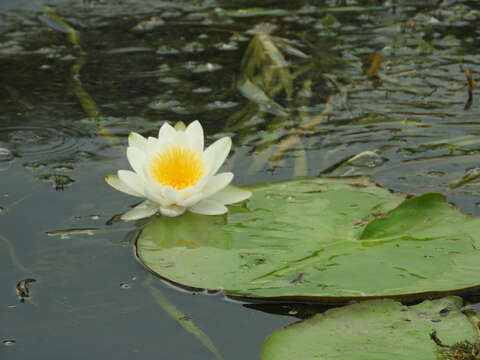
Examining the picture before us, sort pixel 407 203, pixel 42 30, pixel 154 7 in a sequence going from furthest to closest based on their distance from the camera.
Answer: pixel 154 7, pixel 42 30, pixel 407 203

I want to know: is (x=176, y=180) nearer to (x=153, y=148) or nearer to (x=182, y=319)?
(x=153, y=148)

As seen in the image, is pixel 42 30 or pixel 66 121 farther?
pixel 42 30

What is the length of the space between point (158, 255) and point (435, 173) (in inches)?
42.8

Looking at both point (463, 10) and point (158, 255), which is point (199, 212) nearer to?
point (158, 255)

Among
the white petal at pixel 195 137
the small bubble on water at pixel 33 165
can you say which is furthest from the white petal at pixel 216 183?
the small bubble on water at pixel 33 165

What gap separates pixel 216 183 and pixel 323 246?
41 centimetres

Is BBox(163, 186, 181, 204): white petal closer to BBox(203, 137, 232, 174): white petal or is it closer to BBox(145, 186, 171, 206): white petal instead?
BBox(145, 186, 171, 206): white petal

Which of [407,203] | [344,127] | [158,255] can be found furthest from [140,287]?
[344,127]

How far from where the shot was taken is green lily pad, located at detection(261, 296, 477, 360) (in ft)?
5.27

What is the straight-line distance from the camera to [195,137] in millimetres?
2293

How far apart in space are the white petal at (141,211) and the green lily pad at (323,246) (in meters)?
0.05

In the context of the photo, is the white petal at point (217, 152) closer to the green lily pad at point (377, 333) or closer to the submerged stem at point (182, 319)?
the submerged stem at point (182, 319)

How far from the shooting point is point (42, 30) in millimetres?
4445

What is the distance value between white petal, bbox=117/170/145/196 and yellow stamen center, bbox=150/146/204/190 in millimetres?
48
